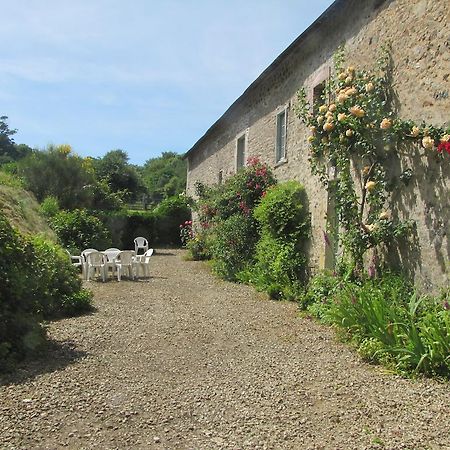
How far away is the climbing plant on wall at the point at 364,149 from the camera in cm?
666

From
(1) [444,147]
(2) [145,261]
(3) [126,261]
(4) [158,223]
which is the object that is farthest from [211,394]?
(4) [158,223]

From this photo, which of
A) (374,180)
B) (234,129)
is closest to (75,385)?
(374,180)

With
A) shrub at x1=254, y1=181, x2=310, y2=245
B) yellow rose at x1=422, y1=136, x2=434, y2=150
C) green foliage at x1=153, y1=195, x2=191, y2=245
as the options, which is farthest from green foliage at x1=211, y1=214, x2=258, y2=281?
green foliage at x1=153, y1=195, x2=191, y2=245

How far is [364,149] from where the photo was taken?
7.05 m

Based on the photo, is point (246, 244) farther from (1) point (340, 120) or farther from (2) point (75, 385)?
(2) point (75, 385)

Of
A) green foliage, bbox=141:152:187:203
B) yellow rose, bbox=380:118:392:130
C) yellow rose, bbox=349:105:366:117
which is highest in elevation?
green foliage, bbox=141:152:187:203

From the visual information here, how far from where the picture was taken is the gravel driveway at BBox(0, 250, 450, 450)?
3365mm

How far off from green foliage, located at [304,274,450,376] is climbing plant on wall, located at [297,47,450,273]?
26.2 inches

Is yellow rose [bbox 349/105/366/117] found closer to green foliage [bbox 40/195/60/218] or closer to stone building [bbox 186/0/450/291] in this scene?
stone building [bbox 186/0/450/291]

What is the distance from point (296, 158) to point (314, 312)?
400 cm

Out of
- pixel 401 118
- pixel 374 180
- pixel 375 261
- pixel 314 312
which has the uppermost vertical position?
pixel 401 118

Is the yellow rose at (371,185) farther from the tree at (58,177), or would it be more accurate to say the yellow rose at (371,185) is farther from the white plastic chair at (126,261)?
the tree at (58,177)

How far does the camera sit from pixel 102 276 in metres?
11.2

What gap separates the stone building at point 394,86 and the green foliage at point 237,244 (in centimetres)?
140
